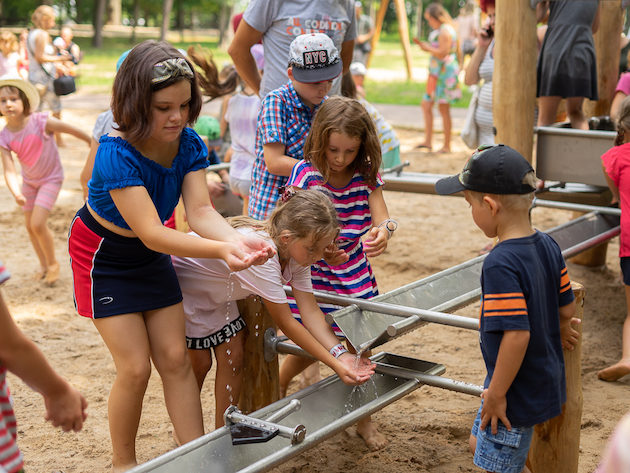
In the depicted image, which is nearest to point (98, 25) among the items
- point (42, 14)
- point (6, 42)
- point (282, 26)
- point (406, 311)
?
point (6, 42)

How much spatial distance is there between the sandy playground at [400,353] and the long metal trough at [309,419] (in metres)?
0.44

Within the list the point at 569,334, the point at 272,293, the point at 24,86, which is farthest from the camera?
the point at 24,86

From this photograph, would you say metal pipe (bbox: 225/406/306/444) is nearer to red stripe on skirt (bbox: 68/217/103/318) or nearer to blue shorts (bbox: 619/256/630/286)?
red stripe on skirt (bbox: 68/217/103/318)

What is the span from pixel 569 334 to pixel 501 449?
1.48ft

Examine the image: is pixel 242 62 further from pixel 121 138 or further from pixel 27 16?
pixel 27 16

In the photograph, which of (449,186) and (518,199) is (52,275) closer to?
(449,186)

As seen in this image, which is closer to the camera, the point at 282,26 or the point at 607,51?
the point at 282,26

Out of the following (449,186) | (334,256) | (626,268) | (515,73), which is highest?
(515,73)

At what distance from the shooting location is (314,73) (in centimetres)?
339

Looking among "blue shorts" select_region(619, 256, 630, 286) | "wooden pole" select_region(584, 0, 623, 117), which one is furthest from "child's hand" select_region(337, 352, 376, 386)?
"wooden pole" select_region(584, 0, 623, 117)

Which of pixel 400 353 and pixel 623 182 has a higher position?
pixel 623 182

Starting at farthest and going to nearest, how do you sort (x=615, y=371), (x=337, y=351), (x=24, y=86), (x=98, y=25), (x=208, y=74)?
(x=98, y=25) → (x=24, y=86) → (x=208, y=74) → (x=615, y=371) → (x=337, y=351)

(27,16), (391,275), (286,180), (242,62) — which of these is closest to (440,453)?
(286,180)

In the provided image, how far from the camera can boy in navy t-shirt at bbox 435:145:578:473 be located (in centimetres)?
223
